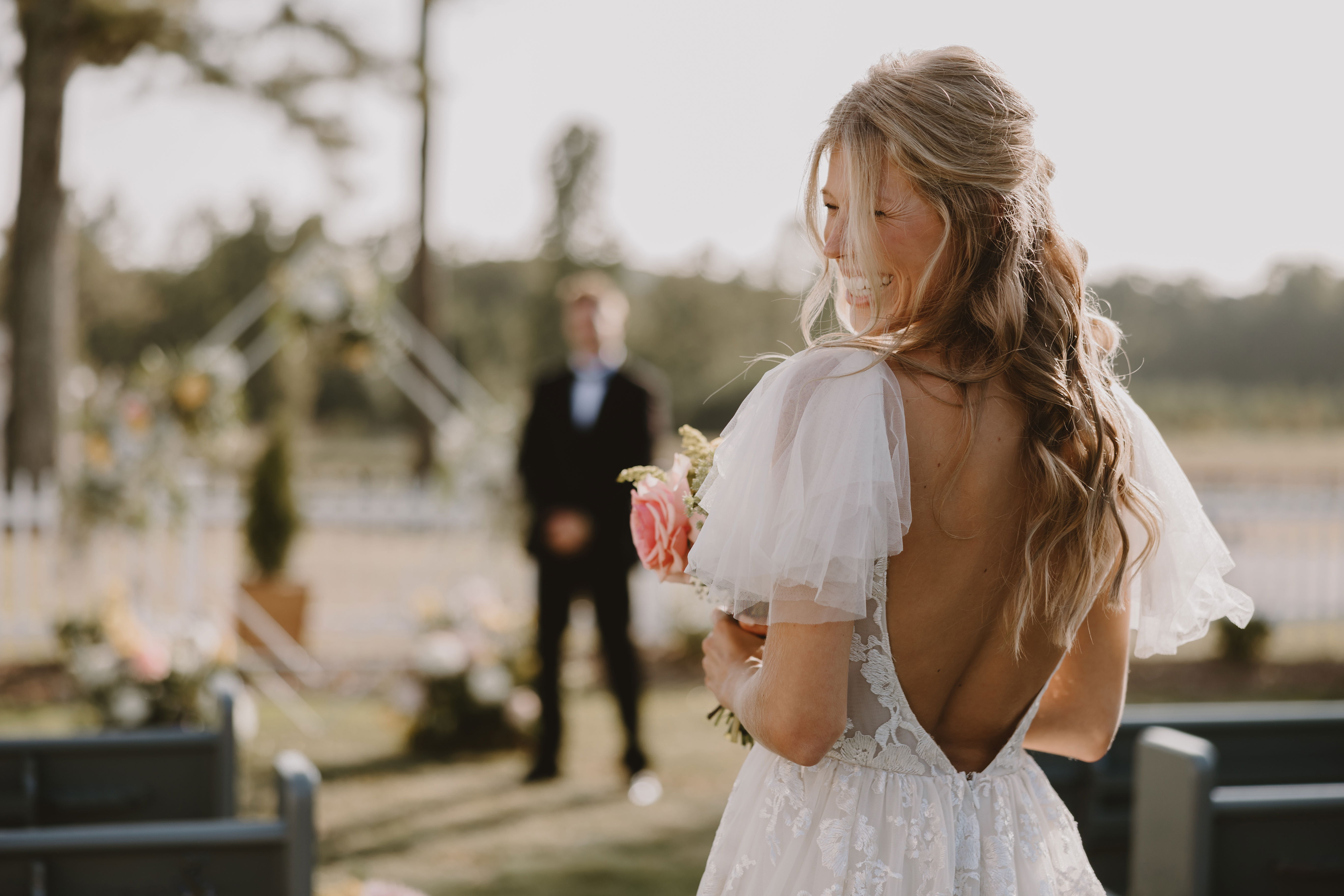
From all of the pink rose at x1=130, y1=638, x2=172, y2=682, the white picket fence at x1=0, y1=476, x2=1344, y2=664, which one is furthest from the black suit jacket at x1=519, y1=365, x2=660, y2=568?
the pink rose at x1=130, y1=638, x2=172, y2=682

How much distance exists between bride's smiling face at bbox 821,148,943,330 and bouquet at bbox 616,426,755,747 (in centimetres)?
31

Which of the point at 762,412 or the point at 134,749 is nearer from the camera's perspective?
the point at 762,412

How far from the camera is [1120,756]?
9.14 ft

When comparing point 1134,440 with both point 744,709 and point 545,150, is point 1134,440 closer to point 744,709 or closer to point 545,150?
point 744,709

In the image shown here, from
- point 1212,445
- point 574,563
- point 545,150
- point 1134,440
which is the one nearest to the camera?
point 1134,440

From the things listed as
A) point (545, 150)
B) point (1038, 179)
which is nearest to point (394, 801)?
point (1038, 179)

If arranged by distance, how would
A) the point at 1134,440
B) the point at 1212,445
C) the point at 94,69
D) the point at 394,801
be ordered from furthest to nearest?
the point at 1212,445
the point at 94,69
the point at 394,801
the point at 1134,440

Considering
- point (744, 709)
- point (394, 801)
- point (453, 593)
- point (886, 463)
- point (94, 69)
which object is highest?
point (94, 69)

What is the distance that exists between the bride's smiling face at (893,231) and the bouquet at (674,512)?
1.02ft

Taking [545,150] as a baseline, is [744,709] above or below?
below

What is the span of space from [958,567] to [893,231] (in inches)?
16.7

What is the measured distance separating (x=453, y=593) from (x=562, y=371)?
6.19 ft

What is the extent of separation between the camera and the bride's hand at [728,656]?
151 centimetres

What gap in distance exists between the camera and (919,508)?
1.34 m
